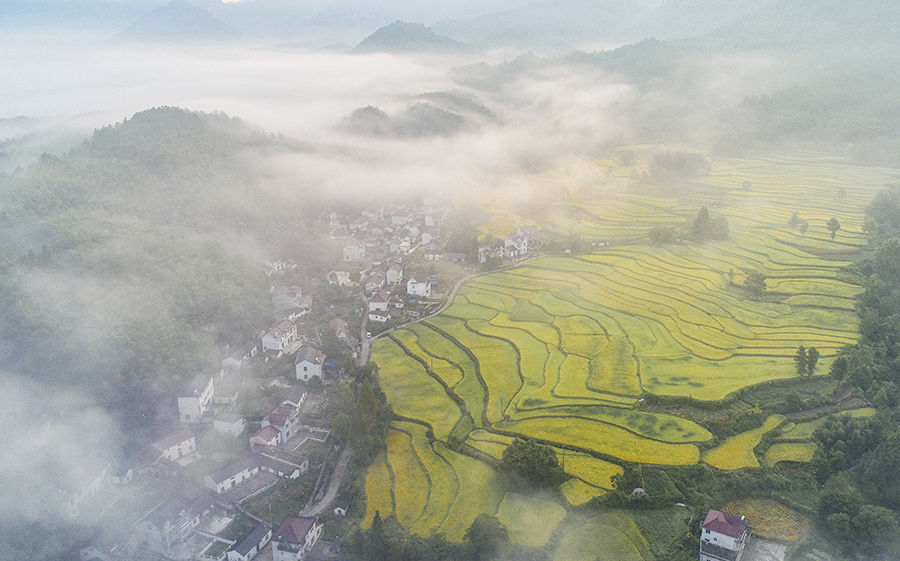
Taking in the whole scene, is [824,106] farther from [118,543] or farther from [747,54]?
[118,543]

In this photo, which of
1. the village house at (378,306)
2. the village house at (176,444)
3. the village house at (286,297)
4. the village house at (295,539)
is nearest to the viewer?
the village house at (295,539)

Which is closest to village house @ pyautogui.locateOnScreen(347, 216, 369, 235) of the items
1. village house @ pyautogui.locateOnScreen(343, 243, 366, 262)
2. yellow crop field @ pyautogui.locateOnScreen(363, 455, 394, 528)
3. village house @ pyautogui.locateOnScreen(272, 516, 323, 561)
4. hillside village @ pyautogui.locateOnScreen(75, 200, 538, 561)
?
village house @ pyautogui.locateOnScreen(343, 243, 366, 262)

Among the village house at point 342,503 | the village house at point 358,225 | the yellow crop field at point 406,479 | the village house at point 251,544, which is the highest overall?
the village house at point 358,225

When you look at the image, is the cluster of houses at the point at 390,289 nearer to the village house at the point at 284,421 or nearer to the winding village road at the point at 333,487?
the village house at the point at 284,421

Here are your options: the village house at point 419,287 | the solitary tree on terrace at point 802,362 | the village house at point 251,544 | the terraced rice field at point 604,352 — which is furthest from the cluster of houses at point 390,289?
the solitary tree on terrace at point 802,362

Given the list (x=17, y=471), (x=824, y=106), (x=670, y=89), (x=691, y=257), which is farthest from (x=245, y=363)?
(x=670, y=89)

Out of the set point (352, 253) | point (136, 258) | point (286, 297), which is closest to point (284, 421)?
point (286, 297)
